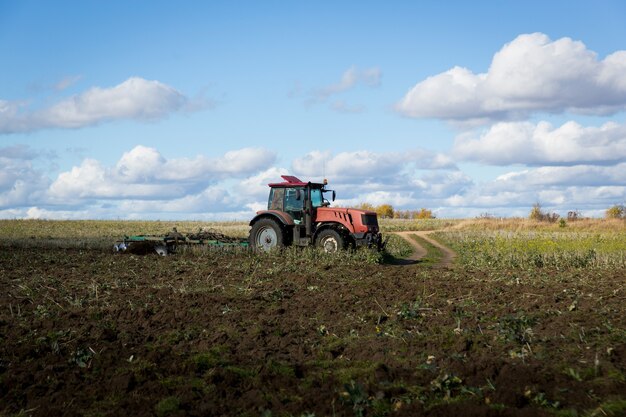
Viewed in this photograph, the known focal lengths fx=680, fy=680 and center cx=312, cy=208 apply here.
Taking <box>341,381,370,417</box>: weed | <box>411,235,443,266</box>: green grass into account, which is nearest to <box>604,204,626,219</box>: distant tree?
<box>411,235,443,266</box>: green grass

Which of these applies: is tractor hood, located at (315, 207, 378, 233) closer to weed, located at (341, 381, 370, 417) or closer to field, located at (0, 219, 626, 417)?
field, located at (0, 219, 626, 417)

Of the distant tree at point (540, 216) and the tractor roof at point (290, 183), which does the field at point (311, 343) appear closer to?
the tractor roof at point (290, 183)

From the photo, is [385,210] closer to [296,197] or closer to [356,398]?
[296,197]

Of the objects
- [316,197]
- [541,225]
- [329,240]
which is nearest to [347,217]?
[329,240]

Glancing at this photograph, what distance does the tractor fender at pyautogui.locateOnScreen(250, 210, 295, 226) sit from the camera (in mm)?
22141

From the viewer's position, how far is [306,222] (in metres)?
22.3

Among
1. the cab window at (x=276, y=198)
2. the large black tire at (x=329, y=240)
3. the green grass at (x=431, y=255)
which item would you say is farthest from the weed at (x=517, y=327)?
the green grass at (x=431, y=255)

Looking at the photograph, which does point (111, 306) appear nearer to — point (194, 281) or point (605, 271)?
point (194, 281)

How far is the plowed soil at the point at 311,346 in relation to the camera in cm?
747

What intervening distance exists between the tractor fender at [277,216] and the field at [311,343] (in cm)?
480

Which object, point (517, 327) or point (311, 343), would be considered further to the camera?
point (517, 327)

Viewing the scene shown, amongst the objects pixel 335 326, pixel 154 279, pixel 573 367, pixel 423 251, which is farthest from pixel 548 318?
pixel 423 251

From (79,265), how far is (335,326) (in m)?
10.9

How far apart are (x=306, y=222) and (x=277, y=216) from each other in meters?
0.97
